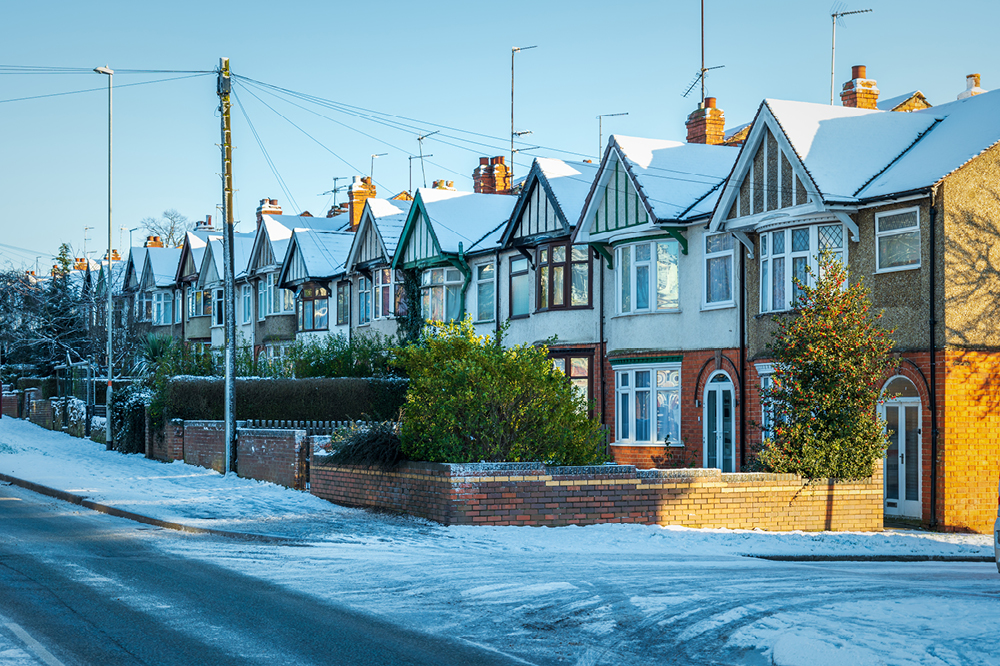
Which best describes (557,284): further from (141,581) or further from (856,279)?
(141,581)

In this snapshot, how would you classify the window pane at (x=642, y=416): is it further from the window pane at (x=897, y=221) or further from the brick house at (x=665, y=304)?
the window pane at (x=897, y=221)

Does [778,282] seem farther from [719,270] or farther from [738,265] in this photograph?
[719,270]

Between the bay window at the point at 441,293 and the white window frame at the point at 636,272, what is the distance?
26.3 feet

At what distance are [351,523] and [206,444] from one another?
34.8 ft

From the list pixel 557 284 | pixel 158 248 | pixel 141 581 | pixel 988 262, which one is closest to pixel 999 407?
pixel 988 262

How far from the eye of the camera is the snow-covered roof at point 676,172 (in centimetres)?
2508

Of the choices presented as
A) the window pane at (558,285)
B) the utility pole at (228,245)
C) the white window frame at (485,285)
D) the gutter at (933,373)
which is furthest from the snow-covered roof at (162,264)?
the gutter at (933,373)

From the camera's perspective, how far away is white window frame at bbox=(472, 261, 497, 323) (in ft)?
105

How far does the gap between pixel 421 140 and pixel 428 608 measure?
34.5m

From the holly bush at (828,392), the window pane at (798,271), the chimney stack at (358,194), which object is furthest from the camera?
the chimney stack at (358,194)

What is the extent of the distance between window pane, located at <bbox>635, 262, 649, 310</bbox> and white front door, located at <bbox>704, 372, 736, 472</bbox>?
2793 mm

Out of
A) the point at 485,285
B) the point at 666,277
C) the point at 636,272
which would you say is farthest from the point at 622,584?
the point at 485,285

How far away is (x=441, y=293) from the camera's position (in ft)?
112

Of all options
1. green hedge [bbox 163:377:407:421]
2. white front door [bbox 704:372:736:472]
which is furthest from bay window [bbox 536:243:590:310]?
green hedge [bbox 163:377:407:421]
